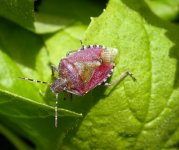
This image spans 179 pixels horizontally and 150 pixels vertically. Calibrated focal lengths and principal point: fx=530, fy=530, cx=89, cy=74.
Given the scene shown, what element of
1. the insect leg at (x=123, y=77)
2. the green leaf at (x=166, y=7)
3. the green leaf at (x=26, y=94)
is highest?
the green leaf at (x=166, y=7)

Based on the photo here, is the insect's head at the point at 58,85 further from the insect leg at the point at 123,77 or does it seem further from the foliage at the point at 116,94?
the insect leg at the point at 123,77

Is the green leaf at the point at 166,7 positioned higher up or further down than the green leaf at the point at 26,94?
higher up

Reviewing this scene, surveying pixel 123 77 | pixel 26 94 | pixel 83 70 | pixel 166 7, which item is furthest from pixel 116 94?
pixel 166 7

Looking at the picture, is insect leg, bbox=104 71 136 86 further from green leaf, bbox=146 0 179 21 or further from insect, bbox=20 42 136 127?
green leaf, bbox=146 0 179 21

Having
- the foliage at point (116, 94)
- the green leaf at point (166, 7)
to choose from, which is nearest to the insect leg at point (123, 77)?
the foliage at point (116, 94)

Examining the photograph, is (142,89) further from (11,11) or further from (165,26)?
(11,11)

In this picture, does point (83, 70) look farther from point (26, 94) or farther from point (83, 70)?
point (26, 94)

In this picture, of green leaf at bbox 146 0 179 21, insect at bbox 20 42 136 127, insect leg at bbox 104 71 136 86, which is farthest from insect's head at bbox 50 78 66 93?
green leaf at bbox 146 0 179 21
